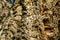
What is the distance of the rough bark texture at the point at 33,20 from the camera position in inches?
133

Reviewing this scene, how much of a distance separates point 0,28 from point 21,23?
557 mm

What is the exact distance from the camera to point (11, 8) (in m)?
3.76

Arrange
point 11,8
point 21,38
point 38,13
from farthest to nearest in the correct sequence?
point 11,8 < point 38,13 < point 21,38

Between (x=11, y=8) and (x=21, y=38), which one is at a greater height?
(x=11, y=8)

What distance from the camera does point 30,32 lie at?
3324mm

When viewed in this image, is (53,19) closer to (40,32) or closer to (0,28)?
(40,32)

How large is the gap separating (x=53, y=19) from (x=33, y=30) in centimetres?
43

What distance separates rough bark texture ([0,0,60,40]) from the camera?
11.1 feet

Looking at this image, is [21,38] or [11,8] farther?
[11,8]

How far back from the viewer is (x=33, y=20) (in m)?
3.40

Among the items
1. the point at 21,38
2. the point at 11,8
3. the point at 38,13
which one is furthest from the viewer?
the point at 11,8

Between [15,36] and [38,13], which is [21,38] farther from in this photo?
[38,13]

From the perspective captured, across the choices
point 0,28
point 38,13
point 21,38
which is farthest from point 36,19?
point 0,28

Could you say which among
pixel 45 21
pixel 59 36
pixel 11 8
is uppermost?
pixel 11 8
